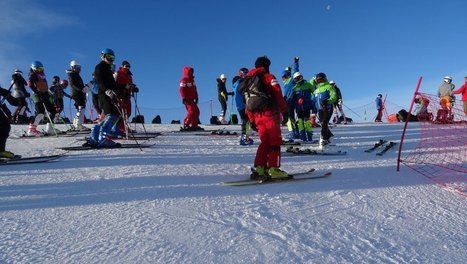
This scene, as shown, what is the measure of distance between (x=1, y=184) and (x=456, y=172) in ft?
21.9

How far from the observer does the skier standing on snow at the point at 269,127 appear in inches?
222

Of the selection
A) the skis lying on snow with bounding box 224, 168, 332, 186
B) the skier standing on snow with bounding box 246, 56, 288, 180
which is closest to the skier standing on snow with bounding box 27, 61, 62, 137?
the skier standing on snow with bounding box 246, 56, 288, 180

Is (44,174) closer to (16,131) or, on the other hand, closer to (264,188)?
(264,188)

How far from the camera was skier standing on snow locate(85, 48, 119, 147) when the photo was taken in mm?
8125

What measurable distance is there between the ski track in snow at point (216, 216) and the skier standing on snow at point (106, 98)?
1925mm

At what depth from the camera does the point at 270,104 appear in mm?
5680

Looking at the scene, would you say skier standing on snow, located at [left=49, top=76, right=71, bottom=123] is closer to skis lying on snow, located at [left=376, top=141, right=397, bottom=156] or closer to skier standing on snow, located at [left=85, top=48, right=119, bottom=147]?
skier standing on snow, located at [left=85, top=48, right=119, bottom=147]

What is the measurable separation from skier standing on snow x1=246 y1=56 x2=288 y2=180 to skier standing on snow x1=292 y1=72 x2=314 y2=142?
4.83 m

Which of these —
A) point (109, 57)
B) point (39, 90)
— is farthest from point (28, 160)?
point (39, 90)

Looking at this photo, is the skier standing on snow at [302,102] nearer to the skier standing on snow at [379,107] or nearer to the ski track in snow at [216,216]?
the ski track in snow at [216,216]

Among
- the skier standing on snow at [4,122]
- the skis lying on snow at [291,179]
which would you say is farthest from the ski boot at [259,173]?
the skier standing on snow at [4,122]

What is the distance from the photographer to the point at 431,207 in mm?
4441

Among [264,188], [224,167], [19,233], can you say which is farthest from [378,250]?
[224,167]

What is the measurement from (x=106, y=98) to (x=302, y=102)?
16.1 ft
